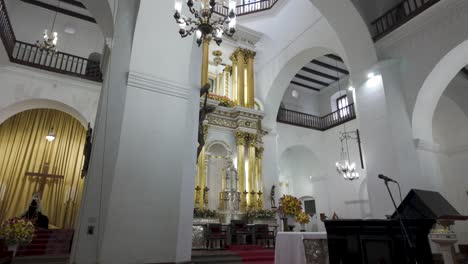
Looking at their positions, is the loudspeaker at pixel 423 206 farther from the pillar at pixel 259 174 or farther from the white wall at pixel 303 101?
the white wall at pixel 303 101

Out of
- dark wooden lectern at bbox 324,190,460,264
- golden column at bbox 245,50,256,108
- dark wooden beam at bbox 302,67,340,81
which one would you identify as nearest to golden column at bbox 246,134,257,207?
golden column at bbox 245,50,256,108

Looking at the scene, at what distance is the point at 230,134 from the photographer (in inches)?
477

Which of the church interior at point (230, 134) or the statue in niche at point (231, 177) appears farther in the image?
the statue in niche at point (231, 177)

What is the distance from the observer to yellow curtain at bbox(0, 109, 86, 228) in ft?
35.5

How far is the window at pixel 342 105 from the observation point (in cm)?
1532

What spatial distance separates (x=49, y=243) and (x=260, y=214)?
672cm

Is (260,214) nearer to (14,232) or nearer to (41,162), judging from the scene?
(14,232)

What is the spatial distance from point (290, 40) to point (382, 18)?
15.6 ft

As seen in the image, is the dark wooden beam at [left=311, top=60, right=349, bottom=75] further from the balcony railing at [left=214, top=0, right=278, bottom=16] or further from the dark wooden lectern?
the dark wooden lectern

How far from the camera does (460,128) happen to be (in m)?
9.49

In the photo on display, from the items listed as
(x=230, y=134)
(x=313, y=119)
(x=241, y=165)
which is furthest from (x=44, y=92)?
(x=313, y=119)

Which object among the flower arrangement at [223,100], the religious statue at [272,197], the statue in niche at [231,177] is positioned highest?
the flower arrangement at [223,100]

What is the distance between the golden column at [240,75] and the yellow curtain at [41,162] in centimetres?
711

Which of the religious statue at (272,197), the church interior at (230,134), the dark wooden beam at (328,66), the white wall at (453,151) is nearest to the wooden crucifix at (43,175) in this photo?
the church interior at (230,134)
